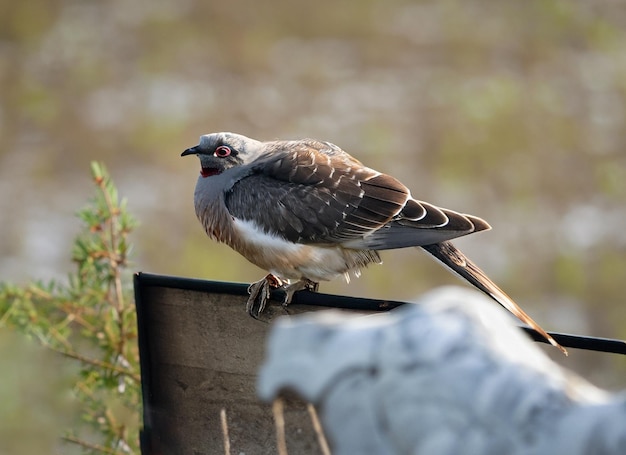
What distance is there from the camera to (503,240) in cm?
639

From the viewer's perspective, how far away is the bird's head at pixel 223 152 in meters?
3.27

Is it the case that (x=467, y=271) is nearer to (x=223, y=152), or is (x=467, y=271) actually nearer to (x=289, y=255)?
(x=289, y=255)

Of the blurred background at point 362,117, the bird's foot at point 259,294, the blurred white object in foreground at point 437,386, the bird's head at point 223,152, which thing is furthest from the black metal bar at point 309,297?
the blurred background at point 362,117

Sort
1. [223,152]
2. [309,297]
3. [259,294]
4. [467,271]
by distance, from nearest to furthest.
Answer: [309,297] < [259,294] < [467,271] < [223,152]

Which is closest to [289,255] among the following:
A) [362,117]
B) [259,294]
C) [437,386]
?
[259,294]

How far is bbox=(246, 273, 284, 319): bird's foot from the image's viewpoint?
2270mm

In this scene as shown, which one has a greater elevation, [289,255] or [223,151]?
[223,151]

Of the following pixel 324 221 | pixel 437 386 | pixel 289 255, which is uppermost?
pixel 437 386

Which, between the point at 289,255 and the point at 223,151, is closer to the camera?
the point at 289,255

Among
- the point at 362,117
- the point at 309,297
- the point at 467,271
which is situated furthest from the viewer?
the point at 362,117

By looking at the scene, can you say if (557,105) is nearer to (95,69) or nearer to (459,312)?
(95,69)

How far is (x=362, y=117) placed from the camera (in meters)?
7.38

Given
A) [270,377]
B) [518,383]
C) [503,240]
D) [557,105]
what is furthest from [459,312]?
[557,105]

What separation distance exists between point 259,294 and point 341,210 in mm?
487
